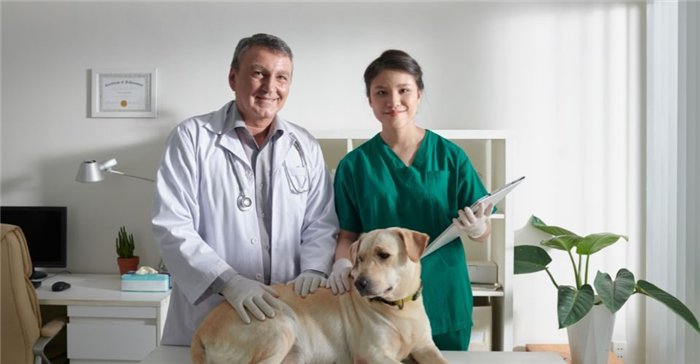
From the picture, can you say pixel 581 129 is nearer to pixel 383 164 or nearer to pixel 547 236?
pixel 547 236

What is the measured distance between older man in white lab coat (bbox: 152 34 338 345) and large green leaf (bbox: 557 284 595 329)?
134 cm

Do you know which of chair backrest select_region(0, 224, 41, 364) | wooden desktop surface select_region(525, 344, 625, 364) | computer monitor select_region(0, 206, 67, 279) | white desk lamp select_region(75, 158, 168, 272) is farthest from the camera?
computer monitor select_region(0, 206, 67, 279)

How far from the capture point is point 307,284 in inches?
55.6

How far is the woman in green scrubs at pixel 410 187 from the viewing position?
1.67m

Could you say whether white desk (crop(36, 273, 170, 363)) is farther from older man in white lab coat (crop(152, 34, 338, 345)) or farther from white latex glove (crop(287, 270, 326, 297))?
white latex glove (crop(287, 270, 326, 297))

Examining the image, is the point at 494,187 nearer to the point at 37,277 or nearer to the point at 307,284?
the point at 307,284

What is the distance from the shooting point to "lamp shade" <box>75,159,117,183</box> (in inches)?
123

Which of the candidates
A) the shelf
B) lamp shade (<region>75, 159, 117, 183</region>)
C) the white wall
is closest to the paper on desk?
the shelf

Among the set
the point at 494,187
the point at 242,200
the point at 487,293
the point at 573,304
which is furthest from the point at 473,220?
the point at 494,187

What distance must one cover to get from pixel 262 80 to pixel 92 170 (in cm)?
198

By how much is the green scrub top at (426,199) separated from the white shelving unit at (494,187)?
1088mm

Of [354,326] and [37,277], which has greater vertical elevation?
[354,326]

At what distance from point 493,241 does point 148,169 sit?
1.97 m

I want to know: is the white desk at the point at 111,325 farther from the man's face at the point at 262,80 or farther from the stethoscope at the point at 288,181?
the man's face at the point at 262,80
